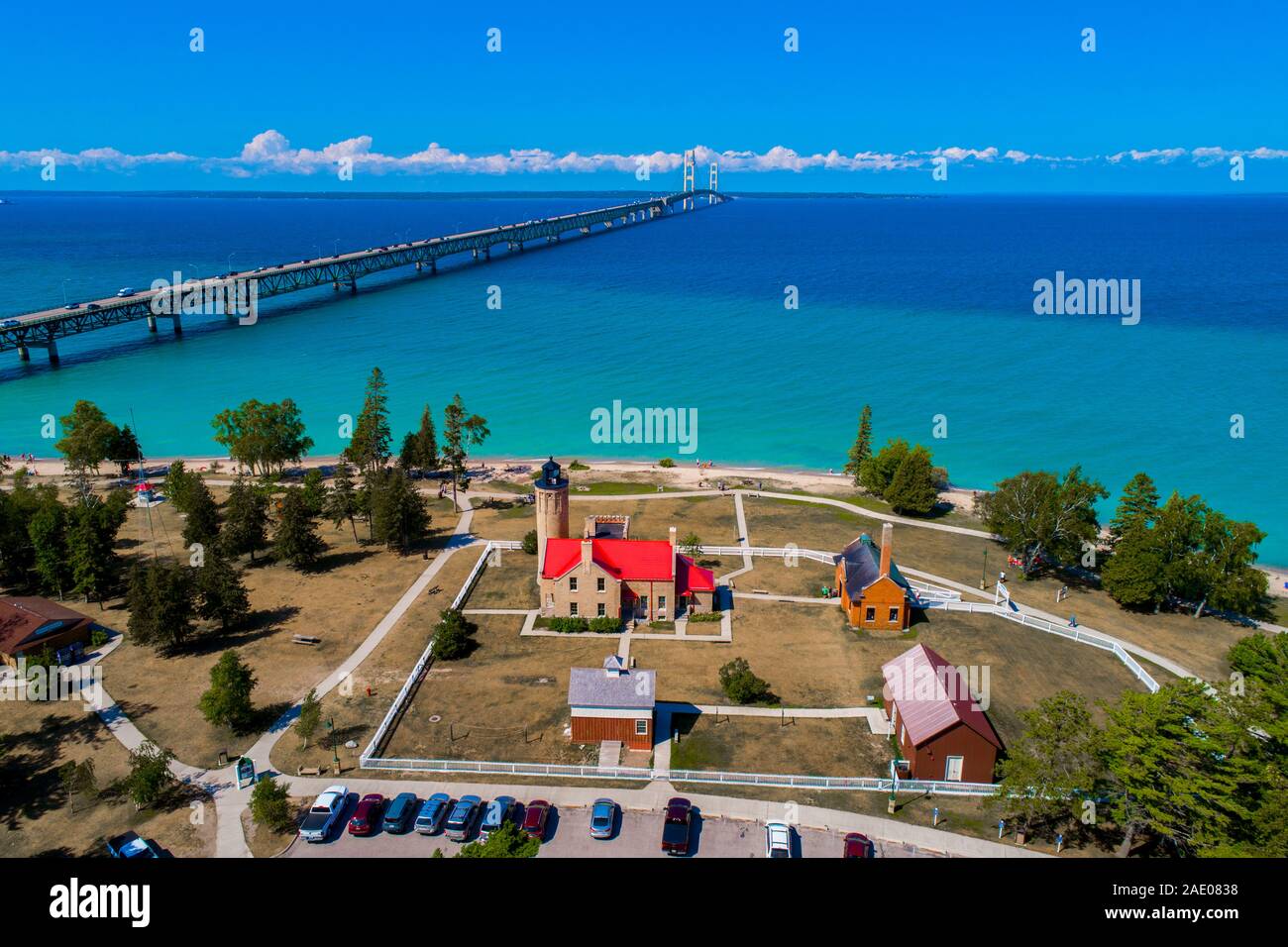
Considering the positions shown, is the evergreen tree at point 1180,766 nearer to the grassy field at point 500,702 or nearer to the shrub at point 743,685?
the shrub at point 743,685

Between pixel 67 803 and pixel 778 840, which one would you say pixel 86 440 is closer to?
pixel 67 803

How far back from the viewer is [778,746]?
126 ft

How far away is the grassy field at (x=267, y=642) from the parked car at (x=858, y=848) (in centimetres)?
2805

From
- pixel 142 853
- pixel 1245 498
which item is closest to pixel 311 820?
pixel 142 853

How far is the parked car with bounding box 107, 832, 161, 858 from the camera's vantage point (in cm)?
2928

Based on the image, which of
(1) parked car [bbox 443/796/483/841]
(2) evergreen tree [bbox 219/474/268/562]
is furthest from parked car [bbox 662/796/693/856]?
(2) evergreen tree [bbox 219/474/268/562]

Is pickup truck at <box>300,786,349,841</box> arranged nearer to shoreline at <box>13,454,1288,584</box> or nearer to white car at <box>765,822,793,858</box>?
white car at <box>765,822,793,858</box>

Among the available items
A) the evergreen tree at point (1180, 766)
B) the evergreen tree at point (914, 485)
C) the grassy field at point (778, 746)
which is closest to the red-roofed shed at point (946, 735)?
the grassy field at point (778, 746)

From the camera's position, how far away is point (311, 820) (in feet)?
106

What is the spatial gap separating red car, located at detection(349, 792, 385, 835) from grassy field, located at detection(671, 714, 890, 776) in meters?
12.9

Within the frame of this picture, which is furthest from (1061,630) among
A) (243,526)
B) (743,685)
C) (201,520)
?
(201,520)

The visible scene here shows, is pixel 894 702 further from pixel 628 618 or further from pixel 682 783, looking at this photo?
pixel 628 618

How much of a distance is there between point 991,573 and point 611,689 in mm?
33885

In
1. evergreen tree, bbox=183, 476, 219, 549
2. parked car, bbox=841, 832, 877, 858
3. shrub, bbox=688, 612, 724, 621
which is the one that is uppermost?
evergreen tree, bbox=183, 476, 219, 549
